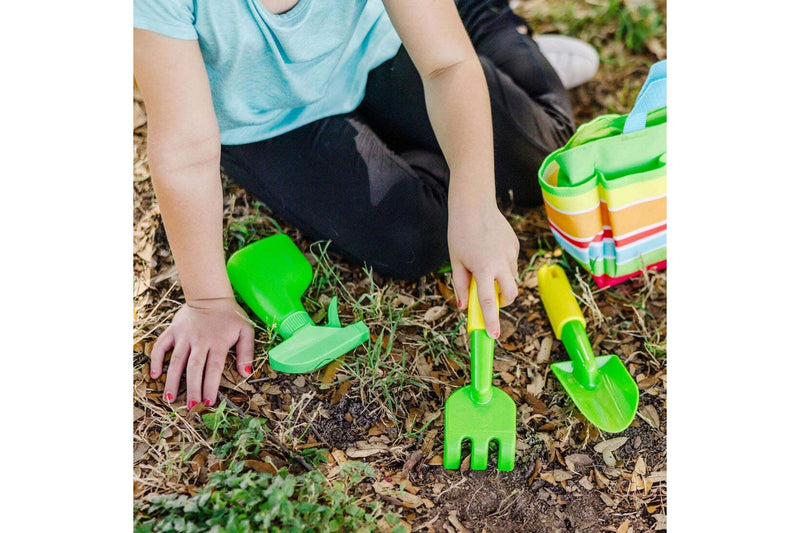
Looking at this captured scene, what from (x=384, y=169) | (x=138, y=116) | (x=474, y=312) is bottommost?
(x=474, y=312)

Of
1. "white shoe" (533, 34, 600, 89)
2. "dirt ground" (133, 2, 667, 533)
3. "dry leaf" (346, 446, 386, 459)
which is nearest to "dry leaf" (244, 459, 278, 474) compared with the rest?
"dirt ground" (133, 2, 667, 533)

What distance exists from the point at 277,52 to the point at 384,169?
36 centimetres

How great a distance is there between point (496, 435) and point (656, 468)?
311mm

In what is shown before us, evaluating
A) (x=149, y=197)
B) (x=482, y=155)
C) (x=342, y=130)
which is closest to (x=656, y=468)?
(x=482, y=155)

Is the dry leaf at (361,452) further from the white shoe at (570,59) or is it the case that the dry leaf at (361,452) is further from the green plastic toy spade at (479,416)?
the white shoe at (570,59)

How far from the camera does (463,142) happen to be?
1.32m

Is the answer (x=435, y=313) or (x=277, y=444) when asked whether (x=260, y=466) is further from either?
(x=435, y=313)

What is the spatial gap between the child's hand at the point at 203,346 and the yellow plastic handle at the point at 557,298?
0.60m

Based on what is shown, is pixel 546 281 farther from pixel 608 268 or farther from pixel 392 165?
pixel 392 165

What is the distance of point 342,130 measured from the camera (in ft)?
4.98


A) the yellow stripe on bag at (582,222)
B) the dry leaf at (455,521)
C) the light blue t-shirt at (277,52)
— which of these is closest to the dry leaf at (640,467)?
the dry leaf at (455,521)

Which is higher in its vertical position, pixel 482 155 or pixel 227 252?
pixel 482 155

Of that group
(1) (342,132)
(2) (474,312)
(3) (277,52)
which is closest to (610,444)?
(2) (474,312)

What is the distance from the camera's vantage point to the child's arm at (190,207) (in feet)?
3.59
